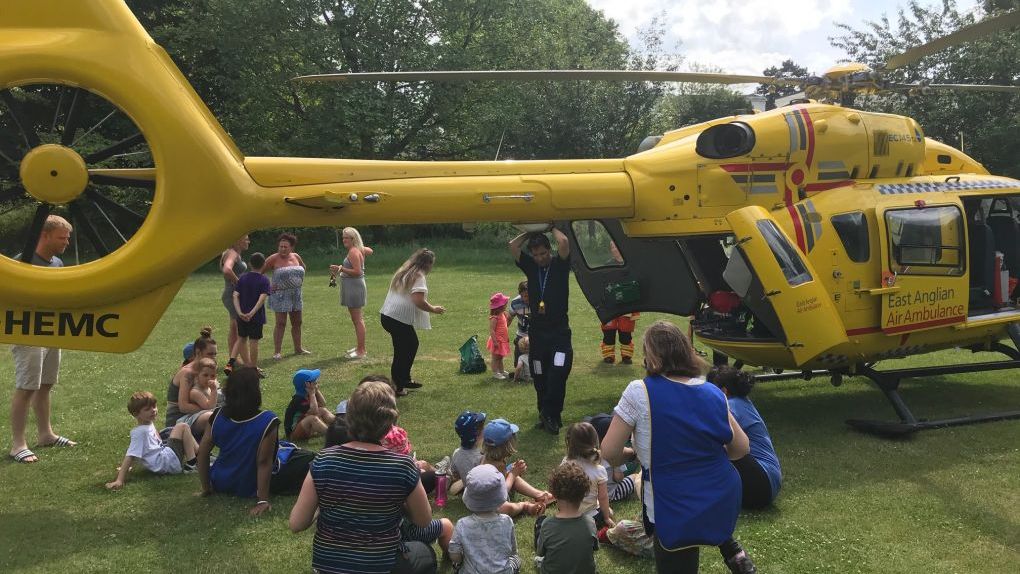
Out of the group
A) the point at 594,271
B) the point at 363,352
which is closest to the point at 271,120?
the point at 363,352

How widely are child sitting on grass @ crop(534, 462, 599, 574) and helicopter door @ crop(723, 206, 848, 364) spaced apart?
3237mm

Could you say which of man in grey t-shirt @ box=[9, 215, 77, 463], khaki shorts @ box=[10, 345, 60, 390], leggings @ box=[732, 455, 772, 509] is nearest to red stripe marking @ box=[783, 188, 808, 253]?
leggings @ box=[732, 455, 772, 509]

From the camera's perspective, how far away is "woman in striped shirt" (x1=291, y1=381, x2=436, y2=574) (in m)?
3.06

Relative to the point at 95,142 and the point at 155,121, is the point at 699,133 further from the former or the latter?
the point at 95,142

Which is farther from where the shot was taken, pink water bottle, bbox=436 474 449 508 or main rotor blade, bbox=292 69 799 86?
main rotor blade, bbox=292 69 799 86

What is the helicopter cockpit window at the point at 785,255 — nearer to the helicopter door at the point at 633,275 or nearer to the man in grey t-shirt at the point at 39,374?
the helicopter door at the point at 633,275

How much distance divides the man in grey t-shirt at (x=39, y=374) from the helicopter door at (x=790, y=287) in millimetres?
5462

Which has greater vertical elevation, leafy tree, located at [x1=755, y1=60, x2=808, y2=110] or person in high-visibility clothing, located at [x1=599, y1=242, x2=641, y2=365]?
leafy tree, located at [x1=755, y1=60, x2=808, y2=110]

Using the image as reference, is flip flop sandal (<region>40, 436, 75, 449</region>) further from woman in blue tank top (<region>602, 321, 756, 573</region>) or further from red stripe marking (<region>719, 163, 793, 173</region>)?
red stripe marking (<region>719, 163, 793, 173</region>)

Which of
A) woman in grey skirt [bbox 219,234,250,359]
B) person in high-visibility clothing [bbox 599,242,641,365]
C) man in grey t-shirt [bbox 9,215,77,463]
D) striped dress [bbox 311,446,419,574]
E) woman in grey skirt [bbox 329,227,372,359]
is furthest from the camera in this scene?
woman in grey skirt [bbox 329,227,372,359]

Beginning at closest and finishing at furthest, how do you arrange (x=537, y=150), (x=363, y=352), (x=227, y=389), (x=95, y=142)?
(x=227, y=389)
(x=363, y=352)
(x=95, y=142)
(x=537, y=150)

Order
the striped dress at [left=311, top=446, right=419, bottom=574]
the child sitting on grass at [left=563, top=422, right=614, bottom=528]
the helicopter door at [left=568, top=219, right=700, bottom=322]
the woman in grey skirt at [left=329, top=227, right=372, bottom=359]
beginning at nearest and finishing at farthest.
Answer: the striped dress at [left=311, top=446, right=419, bottom=574] < the child sitting on grass at [left=563, top=422, right=614, bottom=528] < the helicopter door at [left=568, top=219, right=700, bottom=322] < the woman in grey skirt at [left=329, top=227, right=372, bottom=359]

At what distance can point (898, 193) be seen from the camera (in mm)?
6949

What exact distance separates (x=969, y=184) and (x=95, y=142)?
2298 cm
